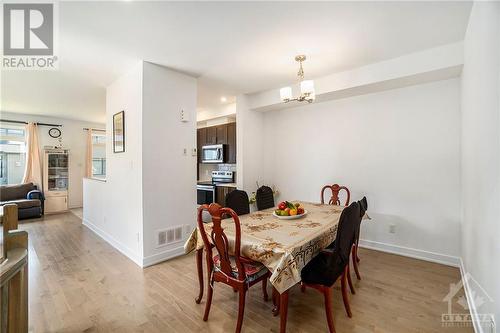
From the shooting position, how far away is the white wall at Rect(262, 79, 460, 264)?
3.02 m

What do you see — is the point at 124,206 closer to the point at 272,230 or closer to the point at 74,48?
the point at 74,48

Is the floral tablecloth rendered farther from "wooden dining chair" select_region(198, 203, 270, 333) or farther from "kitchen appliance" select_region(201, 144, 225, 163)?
"kitchen appliance" select_region(201, 144, 225, 163)

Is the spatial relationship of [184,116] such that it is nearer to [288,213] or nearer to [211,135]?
[288,213]

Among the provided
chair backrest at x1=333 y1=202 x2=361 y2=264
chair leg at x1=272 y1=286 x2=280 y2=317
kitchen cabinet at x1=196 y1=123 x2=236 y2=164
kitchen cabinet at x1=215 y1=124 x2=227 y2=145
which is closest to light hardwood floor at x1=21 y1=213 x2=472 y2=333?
chair leg at x1=272 y1=286 x2=280 y2=317

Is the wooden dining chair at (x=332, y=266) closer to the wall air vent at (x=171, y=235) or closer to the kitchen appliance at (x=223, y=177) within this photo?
the wall air vent at (x=171, y=235)

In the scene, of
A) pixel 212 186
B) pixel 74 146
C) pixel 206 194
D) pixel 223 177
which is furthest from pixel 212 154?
pixel 74 146

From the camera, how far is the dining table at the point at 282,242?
1.56m

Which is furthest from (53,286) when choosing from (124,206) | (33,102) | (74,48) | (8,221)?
(33,102)

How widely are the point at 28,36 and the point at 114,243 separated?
114 inches

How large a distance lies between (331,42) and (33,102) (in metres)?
5.99

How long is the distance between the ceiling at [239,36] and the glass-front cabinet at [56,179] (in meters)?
3.19

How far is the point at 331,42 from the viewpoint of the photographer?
2.58 metres

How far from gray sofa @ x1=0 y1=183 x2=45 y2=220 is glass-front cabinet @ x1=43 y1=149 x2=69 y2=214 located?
14.2 inches

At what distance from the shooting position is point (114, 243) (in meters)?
3.71
